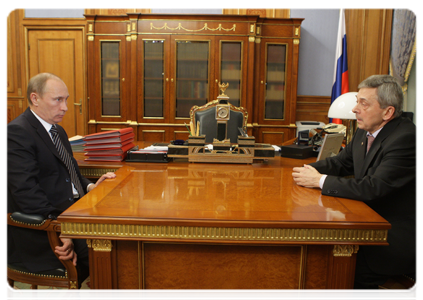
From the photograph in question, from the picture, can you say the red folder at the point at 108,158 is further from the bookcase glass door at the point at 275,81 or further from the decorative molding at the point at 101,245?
the bookcase glass door at the point at 275,81

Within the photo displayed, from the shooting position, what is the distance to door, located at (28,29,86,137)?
16.9ft

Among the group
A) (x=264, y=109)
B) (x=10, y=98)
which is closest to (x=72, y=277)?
(x=264, y=109)

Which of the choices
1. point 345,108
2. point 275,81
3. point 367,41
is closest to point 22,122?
point 345,108

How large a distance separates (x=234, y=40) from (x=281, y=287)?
12.8 feet

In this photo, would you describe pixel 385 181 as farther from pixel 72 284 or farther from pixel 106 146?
pixel 106 146

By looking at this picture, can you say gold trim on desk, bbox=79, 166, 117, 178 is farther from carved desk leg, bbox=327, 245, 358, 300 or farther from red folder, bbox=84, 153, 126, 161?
carved desk leg, bbox=327, 245, 358, 300

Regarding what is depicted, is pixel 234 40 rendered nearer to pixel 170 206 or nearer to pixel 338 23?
pixel 338 23

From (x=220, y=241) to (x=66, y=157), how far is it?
1.09m

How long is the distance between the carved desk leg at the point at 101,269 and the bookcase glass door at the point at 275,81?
12.8 feet

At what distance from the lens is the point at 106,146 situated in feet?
7.30

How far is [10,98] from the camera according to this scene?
541cm

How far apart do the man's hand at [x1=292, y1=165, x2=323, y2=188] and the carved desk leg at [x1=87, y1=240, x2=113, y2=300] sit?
2.96 feet

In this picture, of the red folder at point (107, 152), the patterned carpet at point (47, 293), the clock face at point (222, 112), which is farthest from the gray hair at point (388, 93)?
the patterned carpet at point (47, 293)

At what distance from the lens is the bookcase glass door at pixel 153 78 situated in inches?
186
